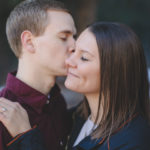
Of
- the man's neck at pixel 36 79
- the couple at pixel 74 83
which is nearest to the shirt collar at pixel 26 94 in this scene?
the couple at pixel 74 83

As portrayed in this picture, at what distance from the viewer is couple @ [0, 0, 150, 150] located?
1.75 meters

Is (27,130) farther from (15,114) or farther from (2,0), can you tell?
(2,0)

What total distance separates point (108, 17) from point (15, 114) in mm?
6843

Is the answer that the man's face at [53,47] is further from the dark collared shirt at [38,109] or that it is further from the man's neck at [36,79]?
the dark collared shirt at [38,109]

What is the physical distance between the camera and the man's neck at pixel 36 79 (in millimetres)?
2188

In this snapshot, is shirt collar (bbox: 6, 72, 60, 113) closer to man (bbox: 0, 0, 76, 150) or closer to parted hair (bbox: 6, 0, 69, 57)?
man (bbox: 0, 0, 76, 150)

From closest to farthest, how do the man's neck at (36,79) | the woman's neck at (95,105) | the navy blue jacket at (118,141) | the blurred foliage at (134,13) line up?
the navy blue jacket at (118,141), the woman's neck at (95,105), the man's neck at (36,79), the blurred foliage at (134,13)

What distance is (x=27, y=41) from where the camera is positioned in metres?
2.26

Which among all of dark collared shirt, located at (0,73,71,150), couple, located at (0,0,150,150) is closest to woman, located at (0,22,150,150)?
couple, located at (0,0,150,150)

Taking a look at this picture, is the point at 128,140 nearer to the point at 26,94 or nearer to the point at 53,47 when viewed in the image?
the point at 26,94

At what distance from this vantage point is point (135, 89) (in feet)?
6.22

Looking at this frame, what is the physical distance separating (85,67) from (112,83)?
0.25 m

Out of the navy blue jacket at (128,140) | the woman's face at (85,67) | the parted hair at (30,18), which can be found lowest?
the navy blue jacket at (128,140)

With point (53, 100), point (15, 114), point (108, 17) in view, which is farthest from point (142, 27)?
point (15, 114)
